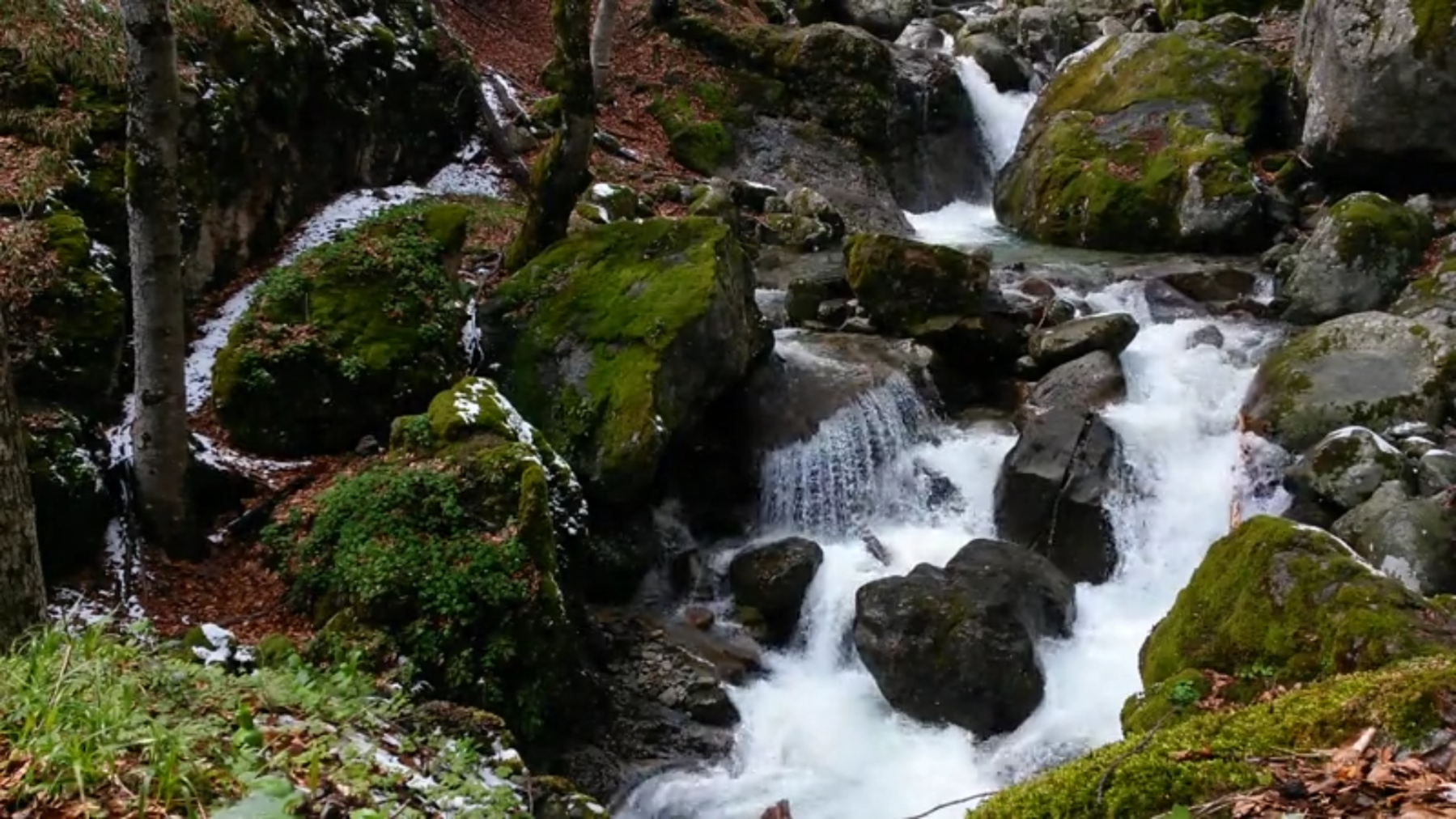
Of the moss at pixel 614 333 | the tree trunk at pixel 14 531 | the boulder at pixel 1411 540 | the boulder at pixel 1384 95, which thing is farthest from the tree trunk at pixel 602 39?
the tree trunk at pixel 14 531

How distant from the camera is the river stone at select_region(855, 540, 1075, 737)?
8594 millimetres

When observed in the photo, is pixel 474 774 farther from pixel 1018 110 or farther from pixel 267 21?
pixel 1018 110

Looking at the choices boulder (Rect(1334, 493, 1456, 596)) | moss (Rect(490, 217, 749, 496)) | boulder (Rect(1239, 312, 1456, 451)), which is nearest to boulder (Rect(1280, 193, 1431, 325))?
boulder (Rect(1239, 312, 1456, 451))

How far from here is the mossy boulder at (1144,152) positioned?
635 inches

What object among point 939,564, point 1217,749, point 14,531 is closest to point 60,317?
point 14,531

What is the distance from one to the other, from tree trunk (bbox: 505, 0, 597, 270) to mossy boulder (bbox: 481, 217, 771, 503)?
0.52 metres

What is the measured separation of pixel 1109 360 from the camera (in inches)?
486

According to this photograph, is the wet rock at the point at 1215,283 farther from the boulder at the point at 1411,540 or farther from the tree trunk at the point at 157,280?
the tree trunk at the point at 157,280

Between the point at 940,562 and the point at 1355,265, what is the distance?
7.16m

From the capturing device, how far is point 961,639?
866 cm

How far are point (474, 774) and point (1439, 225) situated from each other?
575 inches

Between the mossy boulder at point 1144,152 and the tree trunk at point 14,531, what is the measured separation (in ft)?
50.4

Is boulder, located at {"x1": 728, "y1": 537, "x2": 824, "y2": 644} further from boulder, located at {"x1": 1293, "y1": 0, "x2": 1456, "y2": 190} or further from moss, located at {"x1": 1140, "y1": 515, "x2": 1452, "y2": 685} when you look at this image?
boulder, located at {"x1": 1293, "y1": 0, "x2": 1456, "y2": 190}

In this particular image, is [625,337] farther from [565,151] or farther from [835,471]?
[835,471]
